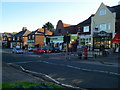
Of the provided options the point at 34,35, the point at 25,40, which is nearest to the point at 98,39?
the point at 34,35

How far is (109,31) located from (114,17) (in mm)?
3048

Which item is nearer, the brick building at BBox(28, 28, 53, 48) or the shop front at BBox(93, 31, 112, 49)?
the shop front at BBox(93, 31, 112, 49)

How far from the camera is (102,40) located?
102ft

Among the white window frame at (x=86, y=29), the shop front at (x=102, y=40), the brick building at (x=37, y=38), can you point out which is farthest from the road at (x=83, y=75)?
the brick building at (x=37, y=38)

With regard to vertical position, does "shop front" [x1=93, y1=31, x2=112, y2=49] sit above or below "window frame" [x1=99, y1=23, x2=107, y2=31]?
below

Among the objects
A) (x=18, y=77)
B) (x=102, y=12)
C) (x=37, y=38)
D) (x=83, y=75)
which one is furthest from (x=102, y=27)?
(x=37, y=38)

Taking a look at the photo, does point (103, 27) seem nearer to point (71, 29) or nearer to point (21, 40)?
point (71, 29)

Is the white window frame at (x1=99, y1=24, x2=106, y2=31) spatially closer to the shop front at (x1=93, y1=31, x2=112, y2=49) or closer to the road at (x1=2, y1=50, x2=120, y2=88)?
the shop front at (x1=93, y1=31, x2=112, y2=49)

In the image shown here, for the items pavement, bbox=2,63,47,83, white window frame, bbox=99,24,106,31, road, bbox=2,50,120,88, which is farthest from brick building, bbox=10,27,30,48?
pavement, bbox=2,63,47,83

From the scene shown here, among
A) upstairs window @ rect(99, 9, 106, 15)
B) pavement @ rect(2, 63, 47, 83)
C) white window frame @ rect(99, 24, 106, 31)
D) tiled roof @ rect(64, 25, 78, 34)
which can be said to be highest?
upstairs window @ rect(99, 9, 106, 15)

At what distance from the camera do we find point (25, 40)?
6519 centimetres

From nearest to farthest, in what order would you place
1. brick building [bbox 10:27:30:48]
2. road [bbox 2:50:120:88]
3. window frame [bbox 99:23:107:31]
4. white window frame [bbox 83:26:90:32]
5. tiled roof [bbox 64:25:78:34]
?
road [bbox 2:50:120:88] → window frame [bbox 99:23:107:31] → white window frame [bbox 83:26:90:32] → tiled roof [bbox 64:25:78:34] → brick building [bbox 10:27:30:48]

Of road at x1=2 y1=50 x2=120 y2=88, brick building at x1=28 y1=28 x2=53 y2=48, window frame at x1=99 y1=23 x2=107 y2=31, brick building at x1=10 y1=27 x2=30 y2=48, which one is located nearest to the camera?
road at x1=2 y1=50 x2=120 y2=88

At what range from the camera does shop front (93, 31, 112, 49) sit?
2947 centimetres
